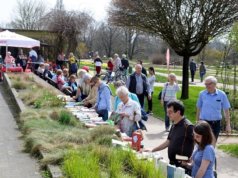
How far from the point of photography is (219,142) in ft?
38.4

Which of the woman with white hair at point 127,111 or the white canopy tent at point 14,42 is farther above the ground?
the white canopy tent at point 14,42

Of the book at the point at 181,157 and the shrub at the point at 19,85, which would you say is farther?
the shrub at the point at 19,85

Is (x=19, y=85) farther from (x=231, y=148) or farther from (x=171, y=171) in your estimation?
(x=171, y=171)

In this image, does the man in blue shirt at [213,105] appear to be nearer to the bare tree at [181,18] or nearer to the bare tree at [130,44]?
the bare tree at [181,18]

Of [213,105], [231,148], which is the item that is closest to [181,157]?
[213,105]

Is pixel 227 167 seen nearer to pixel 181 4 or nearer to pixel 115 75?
pixel 181 4

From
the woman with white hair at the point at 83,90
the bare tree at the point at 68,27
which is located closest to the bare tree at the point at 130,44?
the bare tree at the point at 68,27

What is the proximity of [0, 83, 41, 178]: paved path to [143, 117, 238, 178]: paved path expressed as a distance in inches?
112

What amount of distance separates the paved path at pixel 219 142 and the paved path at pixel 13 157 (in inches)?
112

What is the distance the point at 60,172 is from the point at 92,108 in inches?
193

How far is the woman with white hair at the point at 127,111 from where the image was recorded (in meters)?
8.07

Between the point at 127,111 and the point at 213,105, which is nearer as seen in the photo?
the point at 127,111

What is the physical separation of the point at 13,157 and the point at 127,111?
2056 millimetres

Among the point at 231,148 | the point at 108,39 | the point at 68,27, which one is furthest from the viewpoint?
the point at 108,39
